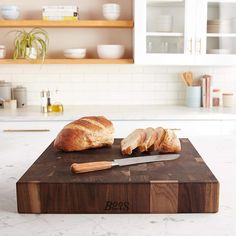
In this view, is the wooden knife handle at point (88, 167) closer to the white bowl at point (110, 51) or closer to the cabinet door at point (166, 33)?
the cabinet door at point (166, 33)

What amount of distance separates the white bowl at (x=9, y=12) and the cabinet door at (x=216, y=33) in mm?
1555

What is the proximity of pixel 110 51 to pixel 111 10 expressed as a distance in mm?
349

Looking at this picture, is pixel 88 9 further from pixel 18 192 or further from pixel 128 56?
pixel 18 192

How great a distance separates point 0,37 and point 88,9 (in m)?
0.85

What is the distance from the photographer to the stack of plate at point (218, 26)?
3.37m

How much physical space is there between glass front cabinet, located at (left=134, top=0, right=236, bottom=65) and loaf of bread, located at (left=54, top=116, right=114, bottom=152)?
2.09 metres

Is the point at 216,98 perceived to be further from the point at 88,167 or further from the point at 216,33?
the point at 88,167

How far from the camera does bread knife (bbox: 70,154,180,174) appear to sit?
1020 mm

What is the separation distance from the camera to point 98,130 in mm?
1298

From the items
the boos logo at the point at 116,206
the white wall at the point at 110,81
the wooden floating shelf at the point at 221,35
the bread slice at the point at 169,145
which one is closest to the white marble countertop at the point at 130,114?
the white wall at the point at 110,81

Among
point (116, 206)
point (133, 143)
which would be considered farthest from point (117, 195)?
point (133, 143)

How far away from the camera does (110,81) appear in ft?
12.3

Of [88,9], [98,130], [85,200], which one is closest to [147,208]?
[85,200]

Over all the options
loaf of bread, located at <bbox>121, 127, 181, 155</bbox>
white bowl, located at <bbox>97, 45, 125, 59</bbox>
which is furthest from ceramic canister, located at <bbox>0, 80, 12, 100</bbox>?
loaf of bread, located at <bbox>121, 127, 181, 155</bbox>
